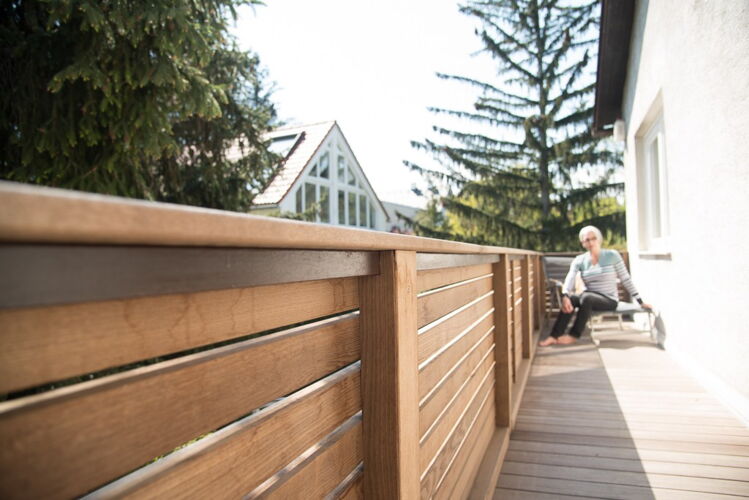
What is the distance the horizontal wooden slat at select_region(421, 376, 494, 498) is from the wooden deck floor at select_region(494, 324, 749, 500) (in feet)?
1.06

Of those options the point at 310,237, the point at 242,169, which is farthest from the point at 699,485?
the point at 242,169

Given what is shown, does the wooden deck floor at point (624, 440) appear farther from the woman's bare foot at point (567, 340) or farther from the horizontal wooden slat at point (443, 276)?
the woman's bare foot at point (567, 340)

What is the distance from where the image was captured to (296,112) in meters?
28.2

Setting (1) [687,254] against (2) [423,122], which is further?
(2) [423,122]

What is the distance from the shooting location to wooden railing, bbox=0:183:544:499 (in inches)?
15.7

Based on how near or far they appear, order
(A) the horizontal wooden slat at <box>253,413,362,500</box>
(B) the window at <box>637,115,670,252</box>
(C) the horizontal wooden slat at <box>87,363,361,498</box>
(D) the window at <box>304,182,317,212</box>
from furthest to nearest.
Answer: (D) the window at <box>304,182,317,212</box> < (B) the window at <box>637,115,670,252</box> < (A) the horizontal wooden slat at <box>253,413,362,500</box> < (C) the horizontal wooden slat at <box>87,363,361,498</box>

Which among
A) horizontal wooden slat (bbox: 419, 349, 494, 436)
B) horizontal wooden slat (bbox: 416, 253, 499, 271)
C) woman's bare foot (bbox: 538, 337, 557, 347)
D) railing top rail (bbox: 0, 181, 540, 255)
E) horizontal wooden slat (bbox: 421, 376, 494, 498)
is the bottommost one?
woman's bare foot (bbox: 538, 337, 557, 347)

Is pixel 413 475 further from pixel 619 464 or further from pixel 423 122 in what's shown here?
pixel 423 122

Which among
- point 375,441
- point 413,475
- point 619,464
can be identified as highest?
point 375,441

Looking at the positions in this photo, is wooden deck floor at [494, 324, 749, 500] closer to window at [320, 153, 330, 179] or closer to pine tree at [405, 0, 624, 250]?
pine tree at [405, 0, 624, 250]

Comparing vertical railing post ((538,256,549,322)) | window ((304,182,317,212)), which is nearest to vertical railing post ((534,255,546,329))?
vertical railing post ((538,256,549,322))

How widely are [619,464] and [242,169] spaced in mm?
6150

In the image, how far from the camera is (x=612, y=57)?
6625 millimetres

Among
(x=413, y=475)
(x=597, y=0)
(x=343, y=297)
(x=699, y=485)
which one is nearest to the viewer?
(x=343, y=297)
